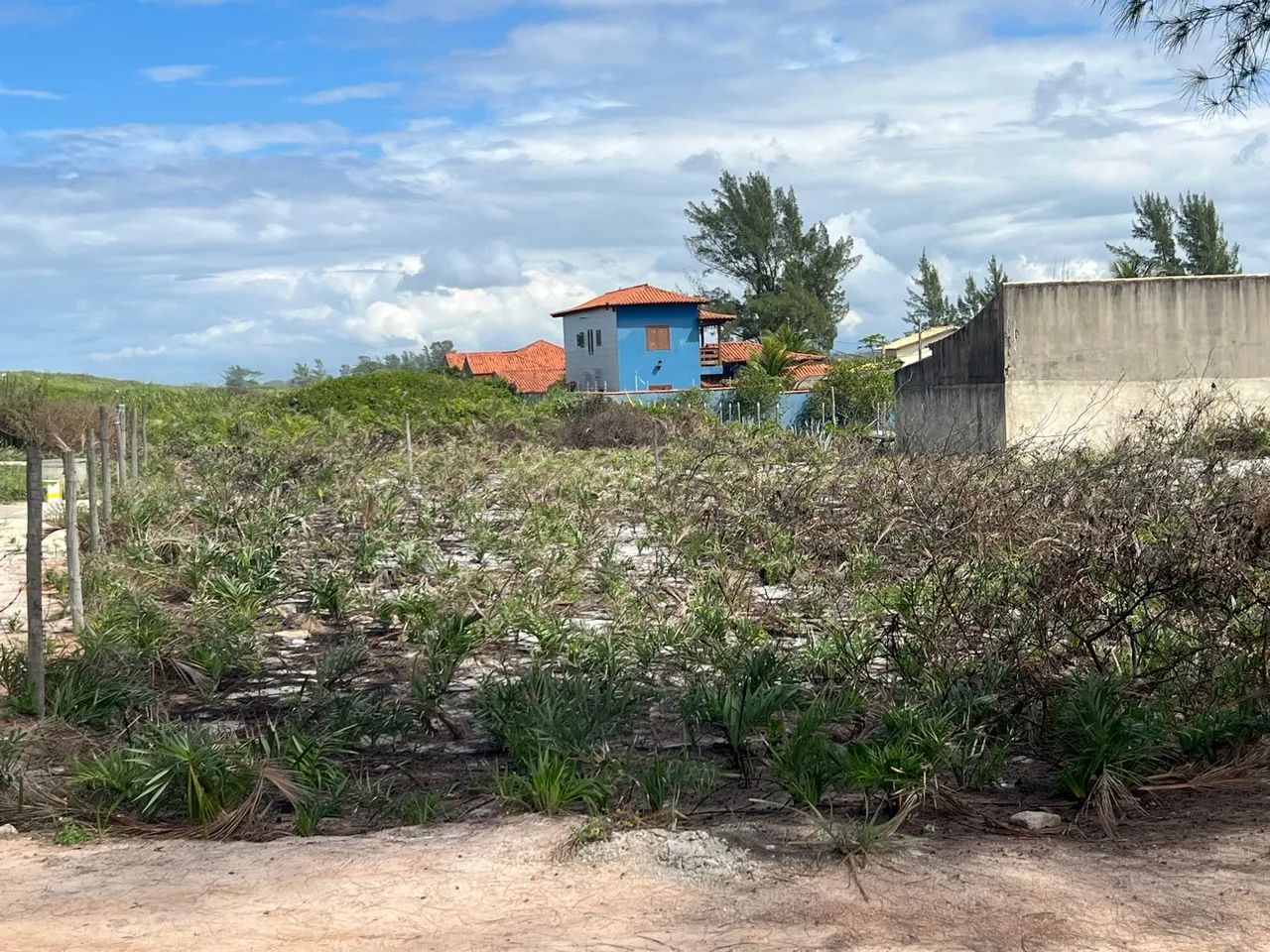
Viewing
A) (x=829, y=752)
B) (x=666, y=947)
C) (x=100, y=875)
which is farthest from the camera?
(x=829, y=752)

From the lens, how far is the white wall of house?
200 ft

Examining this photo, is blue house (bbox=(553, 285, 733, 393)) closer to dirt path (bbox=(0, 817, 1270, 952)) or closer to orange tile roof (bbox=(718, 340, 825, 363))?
orange tile roof (bbox=(718, 340, 825, 363))

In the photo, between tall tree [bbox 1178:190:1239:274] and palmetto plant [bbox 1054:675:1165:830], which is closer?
palmetto plant [bbox 1054:675:1165:830]

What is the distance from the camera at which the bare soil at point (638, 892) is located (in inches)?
192

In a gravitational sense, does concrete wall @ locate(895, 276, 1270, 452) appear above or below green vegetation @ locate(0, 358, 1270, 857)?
above

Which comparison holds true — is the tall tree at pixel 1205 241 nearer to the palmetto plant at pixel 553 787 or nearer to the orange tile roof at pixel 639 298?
the orange tile roof at pixel 639 298

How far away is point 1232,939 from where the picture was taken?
4.77 metres

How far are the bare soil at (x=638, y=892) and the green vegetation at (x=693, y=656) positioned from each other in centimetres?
33

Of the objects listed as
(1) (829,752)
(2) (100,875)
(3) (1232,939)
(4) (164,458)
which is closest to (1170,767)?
(1) (829,752)

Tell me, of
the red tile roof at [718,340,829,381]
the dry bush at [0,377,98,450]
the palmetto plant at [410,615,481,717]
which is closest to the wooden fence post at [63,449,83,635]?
the palmetto plant at [410,615,481,717]

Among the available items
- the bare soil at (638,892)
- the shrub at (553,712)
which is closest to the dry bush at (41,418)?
the shrub at (553,712)

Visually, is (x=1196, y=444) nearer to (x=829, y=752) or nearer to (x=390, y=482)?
(x=829, y=752)

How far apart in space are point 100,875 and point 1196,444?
37.5 ft

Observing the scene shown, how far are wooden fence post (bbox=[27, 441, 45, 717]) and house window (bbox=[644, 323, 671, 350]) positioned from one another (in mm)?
52972
